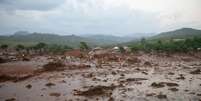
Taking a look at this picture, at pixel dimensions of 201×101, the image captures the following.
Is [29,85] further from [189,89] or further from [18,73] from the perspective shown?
[189,89]

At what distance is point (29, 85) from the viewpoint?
3784cm

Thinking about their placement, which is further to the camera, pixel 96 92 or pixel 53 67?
pixel 53 67

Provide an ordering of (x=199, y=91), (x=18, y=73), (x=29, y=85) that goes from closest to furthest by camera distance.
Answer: (x=199, y=91), (x=29, y=85), (x=18, y=73)

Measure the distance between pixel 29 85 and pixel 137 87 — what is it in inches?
719

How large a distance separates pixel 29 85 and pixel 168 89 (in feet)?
75.0

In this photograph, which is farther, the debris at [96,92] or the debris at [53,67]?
the debris at [53,67]

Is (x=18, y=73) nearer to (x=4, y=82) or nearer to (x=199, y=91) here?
(x=4, y=82)

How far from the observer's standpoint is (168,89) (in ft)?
109

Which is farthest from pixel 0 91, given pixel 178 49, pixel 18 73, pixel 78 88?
pixel 178 49

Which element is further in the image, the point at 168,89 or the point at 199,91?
the point at 168,89

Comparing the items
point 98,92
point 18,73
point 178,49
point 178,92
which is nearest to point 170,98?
point 178,92

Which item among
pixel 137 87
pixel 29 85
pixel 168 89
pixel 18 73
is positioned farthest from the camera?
pixel 18 73

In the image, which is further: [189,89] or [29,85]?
[29,85]

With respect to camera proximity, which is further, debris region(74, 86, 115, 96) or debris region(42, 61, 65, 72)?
debris region(42, 61, 65, 72)
